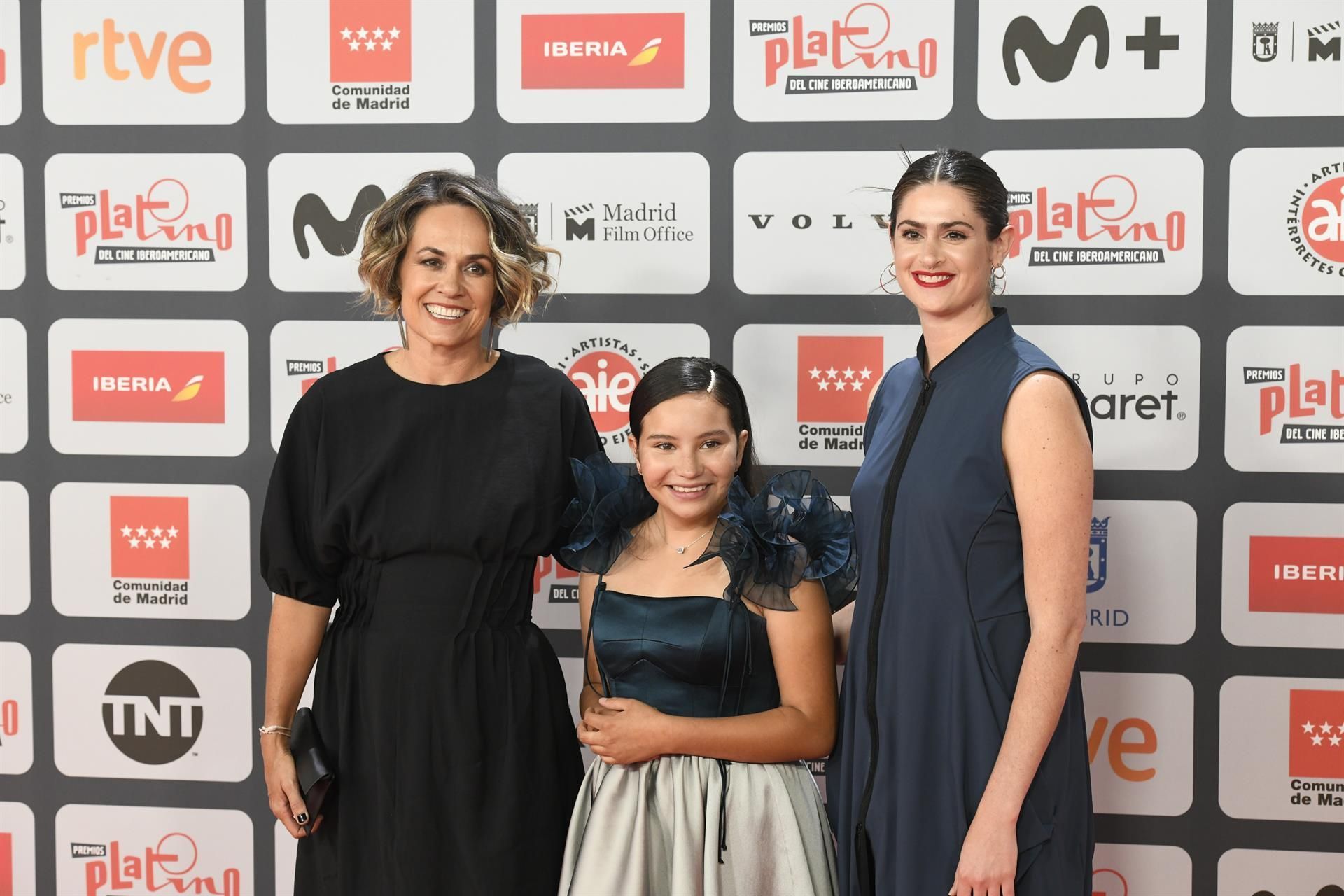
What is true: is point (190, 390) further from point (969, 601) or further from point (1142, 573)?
point (1142, 573)

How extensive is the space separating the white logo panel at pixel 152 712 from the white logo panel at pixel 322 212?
0.85m

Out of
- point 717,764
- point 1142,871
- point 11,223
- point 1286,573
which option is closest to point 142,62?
point 11,223

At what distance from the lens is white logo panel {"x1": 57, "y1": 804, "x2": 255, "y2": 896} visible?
250 centimetres

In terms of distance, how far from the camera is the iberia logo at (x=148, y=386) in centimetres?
243

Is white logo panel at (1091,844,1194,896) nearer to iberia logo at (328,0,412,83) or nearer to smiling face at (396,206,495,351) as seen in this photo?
smiling face at (396,206,495,351)

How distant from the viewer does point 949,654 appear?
152cm

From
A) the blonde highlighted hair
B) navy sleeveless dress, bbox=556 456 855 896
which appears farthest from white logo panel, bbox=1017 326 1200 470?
the blonde highlighted hair

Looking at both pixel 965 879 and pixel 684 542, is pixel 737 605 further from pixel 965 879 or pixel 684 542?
pixel 965 879

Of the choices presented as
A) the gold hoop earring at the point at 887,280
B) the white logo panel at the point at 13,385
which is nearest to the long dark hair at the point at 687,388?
the gold hoop earring at the point at 887,280

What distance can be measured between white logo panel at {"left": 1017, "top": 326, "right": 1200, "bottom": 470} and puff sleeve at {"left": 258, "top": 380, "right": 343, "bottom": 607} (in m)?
1.39

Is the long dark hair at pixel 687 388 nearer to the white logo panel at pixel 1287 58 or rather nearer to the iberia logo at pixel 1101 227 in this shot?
the iberia logo at pixel 1101 227

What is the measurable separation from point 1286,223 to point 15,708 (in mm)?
2898

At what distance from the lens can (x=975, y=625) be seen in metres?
1.51

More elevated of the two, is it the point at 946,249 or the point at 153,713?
the point at 946,249
